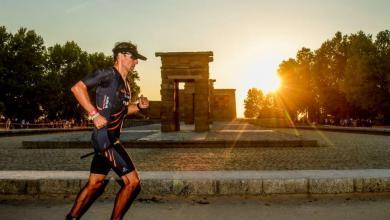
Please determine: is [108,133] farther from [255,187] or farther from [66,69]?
[66,69]

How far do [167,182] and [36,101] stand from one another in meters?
43.3

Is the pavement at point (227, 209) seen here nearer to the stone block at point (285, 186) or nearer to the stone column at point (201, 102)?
the stone block at point (285, 186)

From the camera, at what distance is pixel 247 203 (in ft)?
16.9

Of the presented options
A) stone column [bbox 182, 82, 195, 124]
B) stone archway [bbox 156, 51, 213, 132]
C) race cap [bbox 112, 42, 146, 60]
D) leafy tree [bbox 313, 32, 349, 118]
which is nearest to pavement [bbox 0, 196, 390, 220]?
race cap [bbox 112, 42, 146, 60]

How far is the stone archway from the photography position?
20.8 m

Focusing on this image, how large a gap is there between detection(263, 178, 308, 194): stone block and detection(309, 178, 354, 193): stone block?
12 cm

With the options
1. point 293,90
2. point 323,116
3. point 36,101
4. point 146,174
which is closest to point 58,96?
point 36,101

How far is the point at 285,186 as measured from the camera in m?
5.55

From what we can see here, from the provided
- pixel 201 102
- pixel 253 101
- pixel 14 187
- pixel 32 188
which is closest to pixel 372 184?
pixel 32 188

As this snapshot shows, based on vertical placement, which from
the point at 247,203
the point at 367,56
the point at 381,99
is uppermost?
the point at 367,56

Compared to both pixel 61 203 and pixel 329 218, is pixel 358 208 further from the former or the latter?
pixel 61 203

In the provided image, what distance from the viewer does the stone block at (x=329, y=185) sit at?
18.2ft

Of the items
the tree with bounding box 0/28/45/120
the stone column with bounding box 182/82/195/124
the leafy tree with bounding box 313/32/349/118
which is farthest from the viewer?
the leafy tree with bounding box 313/32/349/118

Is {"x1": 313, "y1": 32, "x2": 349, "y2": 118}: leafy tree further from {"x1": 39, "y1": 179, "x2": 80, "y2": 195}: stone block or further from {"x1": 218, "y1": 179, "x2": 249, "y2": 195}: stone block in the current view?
{"x1": 39, "y1": 179, "x2": 80, "y2": 195}: stone block
